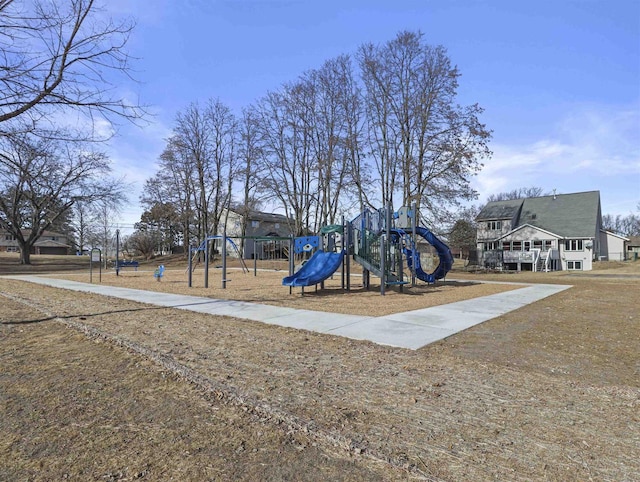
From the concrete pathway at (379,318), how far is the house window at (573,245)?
104 feet

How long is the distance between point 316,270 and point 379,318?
16.4 feet

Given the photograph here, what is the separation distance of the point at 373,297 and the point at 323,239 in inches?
124

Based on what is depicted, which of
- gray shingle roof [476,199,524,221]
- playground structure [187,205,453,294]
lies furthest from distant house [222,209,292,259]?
playground structure [187,205,453,294]

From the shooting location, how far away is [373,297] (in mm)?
11820

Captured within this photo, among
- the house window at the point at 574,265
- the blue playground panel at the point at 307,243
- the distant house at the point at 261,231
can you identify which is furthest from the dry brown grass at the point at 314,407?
the distant house at the point at 261,231

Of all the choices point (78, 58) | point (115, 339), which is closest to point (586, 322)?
point (115, 339)

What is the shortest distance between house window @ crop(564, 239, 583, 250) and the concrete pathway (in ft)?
104

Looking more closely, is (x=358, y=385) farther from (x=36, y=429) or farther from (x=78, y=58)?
(x=78, y=58)

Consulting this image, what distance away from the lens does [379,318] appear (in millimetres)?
7754

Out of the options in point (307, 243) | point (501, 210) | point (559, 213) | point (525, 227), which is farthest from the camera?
point (501, 210)

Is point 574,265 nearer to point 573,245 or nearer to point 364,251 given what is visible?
point 573,245

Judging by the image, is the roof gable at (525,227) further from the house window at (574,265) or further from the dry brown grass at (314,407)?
the dry brown grass at (314,407)

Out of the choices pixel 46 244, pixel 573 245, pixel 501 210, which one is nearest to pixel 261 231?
pixel 501 210

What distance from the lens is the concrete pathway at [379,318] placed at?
20.3 feet
